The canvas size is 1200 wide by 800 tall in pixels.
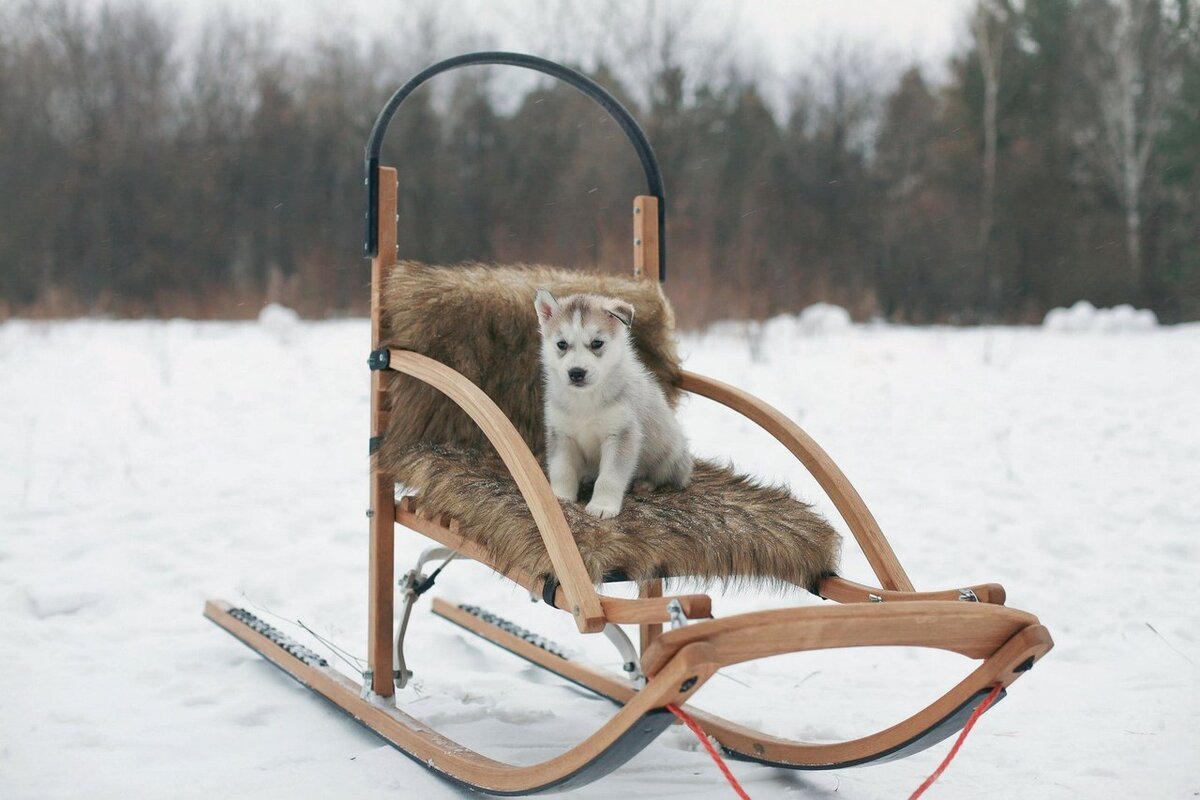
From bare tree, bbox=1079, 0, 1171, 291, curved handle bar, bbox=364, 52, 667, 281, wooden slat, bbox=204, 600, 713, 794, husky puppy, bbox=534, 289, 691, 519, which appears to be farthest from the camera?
bare tree, bbox=1079, 0, 1171, 291

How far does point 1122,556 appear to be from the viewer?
3.60 m

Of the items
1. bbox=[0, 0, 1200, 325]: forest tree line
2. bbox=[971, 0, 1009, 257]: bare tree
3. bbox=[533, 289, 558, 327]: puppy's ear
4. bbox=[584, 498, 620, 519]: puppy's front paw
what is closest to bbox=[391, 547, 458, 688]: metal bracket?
bbox=[584, 498, 620, 519]: puppy's front paw

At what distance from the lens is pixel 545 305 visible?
2.22 meters

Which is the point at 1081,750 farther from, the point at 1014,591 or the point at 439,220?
the point at 439,220

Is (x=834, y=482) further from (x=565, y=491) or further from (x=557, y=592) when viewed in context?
(x=557, y=592)

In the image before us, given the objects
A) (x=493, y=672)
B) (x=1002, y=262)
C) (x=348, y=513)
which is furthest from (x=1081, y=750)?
(x=1002, y=262)

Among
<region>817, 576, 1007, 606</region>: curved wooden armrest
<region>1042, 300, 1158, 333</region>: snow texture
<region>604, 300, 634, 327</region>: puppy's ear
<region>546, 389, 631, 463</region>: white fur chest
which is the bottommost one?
<region>817, 576, 1007, 606</region>: curved wooden armrest

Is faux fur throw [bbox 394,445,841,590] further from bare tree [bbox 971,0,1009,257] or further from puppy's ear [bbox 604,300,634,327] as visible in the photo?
bare tree [bbox 971,0,1009,257]

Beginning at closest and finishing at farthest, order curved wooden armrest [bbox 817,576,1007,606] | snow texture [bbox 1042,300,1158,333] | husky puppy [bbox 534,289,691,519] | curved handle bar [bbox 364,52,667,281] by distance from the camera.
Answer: curved wooden armrest [bbox 817,576,1007,606], husky puppy [bbox 534,289,691,519], curved handle bar [bbox 364,52,667,281], snow texture [bbox 1042,300,1158,333]

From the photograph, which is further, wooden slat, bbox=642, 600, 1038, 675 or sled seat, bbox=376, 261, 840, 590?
sled seat, bbox=376, 261, 840, 590

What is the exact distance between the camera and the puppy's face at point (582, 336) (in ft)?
7.00

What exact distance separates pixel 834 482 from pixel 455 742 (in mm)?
927

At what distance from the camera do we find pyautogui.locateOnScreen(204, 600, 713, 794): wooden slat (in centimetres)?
153

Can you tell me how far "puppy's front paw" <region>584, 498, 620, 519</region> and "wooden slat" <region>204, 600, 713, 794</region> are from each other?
41 cm
